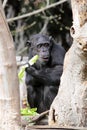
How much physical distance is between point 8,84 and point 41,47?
3.46m

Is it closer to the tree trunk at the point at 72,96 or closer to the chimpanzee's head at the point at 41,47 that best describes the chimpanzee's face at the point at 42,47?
the chimpanzee's head at the point at 41,47

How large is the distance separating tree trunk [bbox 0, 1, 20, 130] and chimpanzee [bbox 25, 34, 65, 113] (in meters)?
3.08

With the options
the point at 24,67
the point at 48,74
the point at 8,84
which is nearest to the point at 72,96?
the point at 8,84

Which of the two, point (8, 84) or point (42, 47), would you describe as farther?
point (42, 47)

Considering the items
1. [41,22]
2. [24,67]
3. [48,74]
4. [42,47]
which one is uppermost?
[41,22]

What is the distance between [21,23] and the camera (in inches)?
492

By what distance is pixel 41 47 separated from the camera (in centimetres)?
679

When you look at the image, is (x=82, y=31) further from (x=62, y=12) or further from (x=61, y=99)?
(x=62, y=12)

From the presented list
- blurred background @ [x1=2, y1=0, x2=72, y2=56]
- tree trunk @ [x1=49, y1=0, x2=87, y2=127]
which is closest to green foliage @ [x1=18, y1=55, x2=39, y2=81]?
tree trunk @ [x1=49, y1=0, x2=87, y2=127]

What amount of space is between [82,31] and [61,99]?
0.79m

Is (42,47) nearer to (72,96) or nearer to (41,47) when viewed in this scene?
(41,47)

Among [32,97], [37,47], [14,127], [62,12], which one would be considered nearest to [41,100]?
[32,97]

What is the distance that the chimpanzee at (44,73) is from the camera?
21.9 ft

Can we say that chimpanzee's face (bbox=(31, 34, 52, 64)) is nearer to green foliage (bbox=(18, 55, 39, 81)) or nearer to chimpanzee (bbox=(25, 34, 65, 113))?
chimpanzee (bbox=(25, 34, 65, 113))
